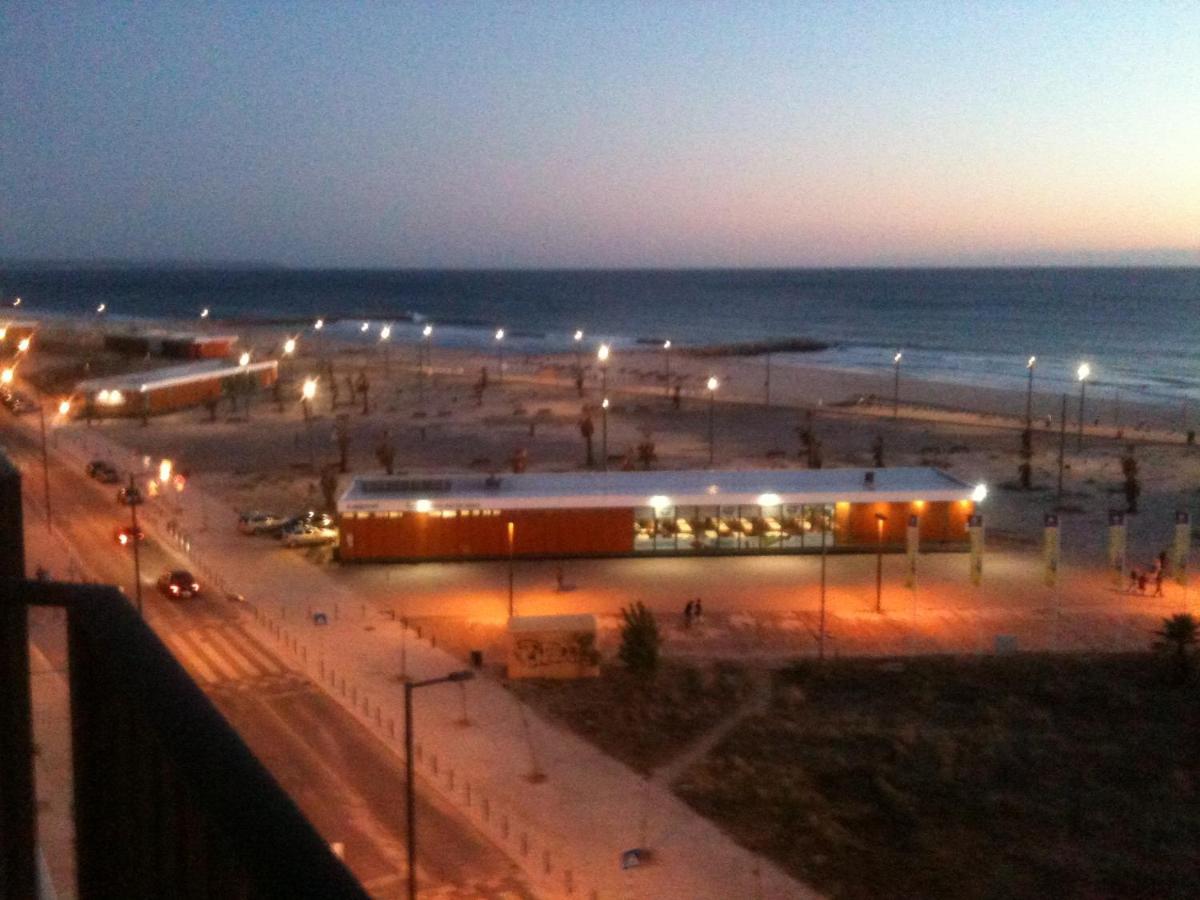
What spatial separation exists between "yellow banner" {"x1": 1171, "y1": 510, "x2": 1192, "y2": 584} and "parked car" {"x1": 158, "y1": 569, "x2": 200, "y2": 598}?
25.0 m

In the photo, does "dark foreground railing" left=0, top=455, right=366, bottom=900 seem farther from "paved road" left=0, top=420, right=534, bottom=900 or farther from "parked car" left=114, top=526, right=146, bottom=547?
"parked car" left=114, top=526, right=146, bottom=547

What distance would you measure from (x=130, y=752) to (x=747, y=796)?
56.0 feet

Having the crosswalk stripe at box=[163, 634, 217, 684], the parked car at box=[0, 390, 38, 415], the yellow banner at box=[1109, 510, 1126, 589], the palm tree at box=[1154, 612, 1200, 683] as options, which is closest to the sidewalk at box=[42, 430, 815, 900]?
the crosswalk stripe at box=[163, 634, 217, 684]

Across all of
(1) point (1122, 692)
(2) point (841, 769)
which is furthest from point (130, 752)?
(1) point (1122, 692)

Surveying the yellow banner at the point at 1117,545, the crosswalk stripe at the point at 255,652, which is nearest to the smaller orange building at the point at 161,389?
the crosswalk stripe at the point at 255,652

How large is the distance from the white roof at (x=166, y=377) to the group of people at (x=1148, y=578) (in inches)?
1992

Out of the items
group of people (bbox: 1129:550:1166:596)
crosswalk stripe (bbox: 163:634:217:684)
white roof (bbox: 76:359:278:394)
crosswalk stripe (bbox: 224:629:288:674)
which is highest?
white roof (bbox: 76:359:278:394)

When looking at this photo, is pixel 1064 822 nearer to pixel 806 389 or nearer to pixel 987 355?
pixel 806 389

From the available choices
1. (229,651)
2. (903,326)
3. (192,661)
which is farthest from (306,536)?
(903,326)

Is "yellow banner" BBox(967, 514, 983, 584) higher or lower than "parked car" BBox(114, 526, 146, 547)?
higher

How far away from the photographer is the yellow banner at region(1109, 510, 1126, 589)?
30469 millimetres

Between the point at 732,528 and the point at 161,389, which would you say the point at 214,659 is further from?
the point at 161,389

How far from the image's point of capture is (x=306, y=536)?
3550 centimetres

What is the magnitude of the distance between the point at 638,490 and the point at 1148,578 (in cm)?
1429
